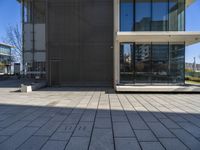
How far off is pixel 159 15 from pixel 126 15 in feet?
7.51

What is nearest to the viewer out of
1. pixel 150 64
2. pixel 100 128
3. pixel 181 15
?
pixel 100 128

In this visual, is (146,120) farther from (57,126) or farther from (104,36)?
(104,36)

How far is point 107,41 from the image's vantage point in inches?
785

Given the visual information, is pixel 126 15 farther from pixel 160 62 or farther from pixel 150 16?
pixel 160 62

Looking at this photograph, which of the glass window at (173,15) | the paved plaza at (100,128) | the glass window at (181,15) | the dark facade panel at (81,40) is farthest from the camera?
the dark facade panel at (81,40)

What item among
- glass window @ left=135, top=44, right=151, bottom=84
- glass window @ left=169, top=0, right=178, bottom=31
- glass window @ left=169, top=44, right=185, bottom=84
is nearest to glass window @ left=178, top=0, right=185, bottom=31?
glass window @ left=169, top=0, right=178, bottom=31

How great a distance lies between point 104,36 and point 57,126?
46.4ft

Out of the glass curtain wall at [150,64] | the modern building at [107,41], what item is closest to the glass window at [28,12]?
the modern building at [107,41]

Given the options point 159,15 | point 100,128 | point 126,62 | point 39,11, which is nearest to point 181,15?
point 159,15

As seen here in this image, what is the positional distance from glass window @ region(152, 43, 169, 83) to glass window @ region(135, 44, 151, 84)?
0.35 meters

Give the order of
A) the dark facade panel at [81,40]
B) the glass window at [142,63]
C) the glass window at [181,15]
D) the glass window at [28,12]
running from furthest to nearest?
the glass window at [28,12] < the dark facade panel at [81,40] < the glass window at [181,15] < the glass window at [142,63]

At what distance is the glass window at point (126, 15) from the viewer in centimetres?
1658

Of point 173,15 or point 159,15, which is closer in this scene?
point 159,15

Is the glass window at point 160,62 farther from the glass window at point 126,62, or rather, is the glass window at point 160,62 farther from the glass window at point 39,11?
the glass window at point 39,11
